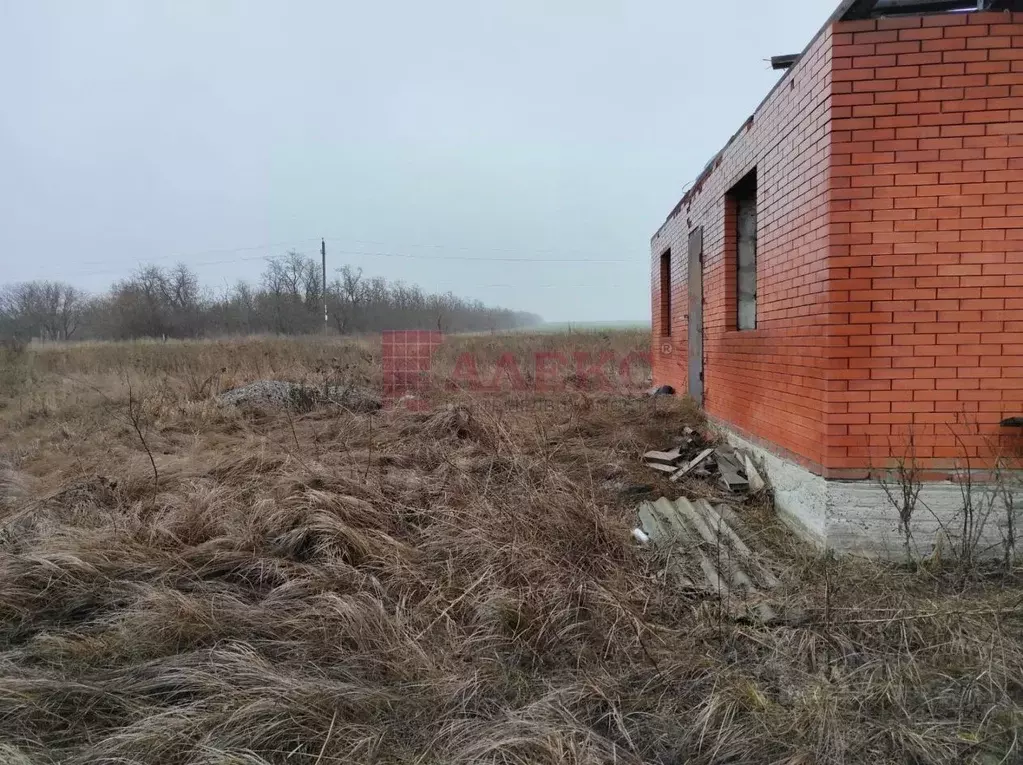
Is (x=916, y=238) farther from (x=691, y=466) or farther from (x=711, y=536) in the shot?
(x=691, y=466)

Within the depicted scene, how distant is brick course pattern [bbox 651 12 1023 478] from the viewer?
3.00m

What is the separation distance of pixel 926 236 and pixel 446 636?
346 centimetres

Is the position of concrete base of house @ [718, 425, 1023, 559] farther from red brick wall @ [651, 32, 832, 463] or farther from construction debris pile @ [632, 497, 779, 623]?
construction debris pile @ [632, 497, 779, 623]

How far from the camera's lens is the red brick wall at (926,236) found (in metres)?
3.00

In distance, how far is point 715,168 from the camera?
554 centimetres

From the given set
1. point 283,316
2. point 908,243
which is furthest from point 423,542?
point 283,316

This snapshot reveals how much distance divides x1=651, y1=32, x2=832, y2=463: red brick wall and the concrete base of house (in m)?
0.28

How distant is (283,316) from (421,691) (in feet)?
112

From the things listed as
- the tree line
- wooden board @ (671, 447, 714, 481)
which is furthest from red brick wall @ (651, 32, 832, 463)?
the tree line

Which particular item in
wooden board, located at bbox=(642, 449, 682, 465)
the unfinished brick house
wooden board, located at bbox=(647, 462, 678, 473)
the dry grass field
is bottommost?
the dry grass field

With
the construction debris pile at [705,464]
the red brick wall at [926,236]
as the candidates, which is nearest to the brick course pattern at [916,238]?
the red brick wall at [926,236]

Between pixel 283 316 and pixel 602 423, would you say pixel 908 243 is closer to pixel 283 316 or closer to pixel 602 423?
pixel 602 423

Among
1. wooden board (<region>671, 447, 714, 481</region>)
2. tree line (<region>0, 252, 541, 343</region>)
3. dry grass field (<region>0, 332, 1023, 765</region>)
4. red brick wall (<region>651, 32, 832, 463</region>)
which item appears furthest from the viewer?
tree line (<region>0, 252, 541, 343</region>)

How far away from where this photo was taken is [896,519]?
3.14 m
